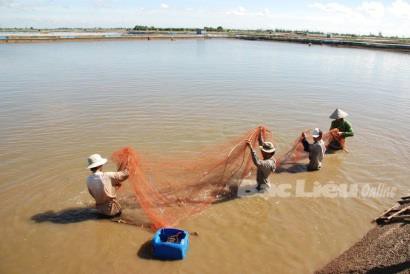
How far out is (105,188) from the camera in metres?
5.49

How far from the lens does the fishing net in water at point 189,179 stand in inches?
231

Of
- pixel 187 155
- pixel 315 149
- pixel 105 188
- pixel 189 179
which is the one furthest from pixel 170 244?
pixel 315 149

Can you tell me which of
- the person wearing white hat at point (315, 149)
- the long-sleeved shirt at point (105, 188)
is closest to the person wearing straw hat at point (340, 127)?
the person wearing white hat at point (315, 149)

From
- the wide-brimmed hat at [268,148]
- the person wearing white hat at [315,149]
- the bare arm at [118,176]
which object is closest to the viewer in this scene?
the bare arm at [118,176]

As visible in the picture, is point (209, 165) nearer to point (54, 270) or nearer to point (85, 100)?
point (54, 270)

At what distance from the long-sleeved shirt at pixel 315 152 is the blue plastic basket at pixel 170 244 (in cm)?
405

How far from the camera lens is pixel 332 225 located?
5785 millimetres

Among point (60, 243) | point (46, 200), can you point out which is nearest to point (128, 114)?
point (46, 200)

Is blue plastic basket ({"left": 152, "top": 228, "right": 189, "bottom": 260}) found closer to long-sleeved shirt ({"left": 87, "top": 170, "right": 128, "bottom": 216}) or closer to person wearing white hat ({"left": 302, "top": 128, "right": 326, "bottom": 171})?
long-sleeved shirt ({"left": 87, "top": 170, "right": 128, "bottom": 216})

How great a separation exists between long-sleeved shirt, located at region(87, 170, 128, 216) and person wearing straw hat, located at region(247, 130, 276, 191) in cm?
244

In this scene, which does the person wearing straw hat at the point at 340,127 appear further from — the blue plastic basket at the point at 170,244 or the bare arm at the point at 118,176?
A: the bare arm at the point at 118,176

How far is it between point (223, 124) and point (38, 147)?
5626 mm

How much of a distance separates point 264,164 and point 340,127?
3563 millimetres

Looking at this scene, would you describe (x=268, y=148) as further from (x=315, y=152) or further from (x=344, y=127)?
(x=344, y=127)
